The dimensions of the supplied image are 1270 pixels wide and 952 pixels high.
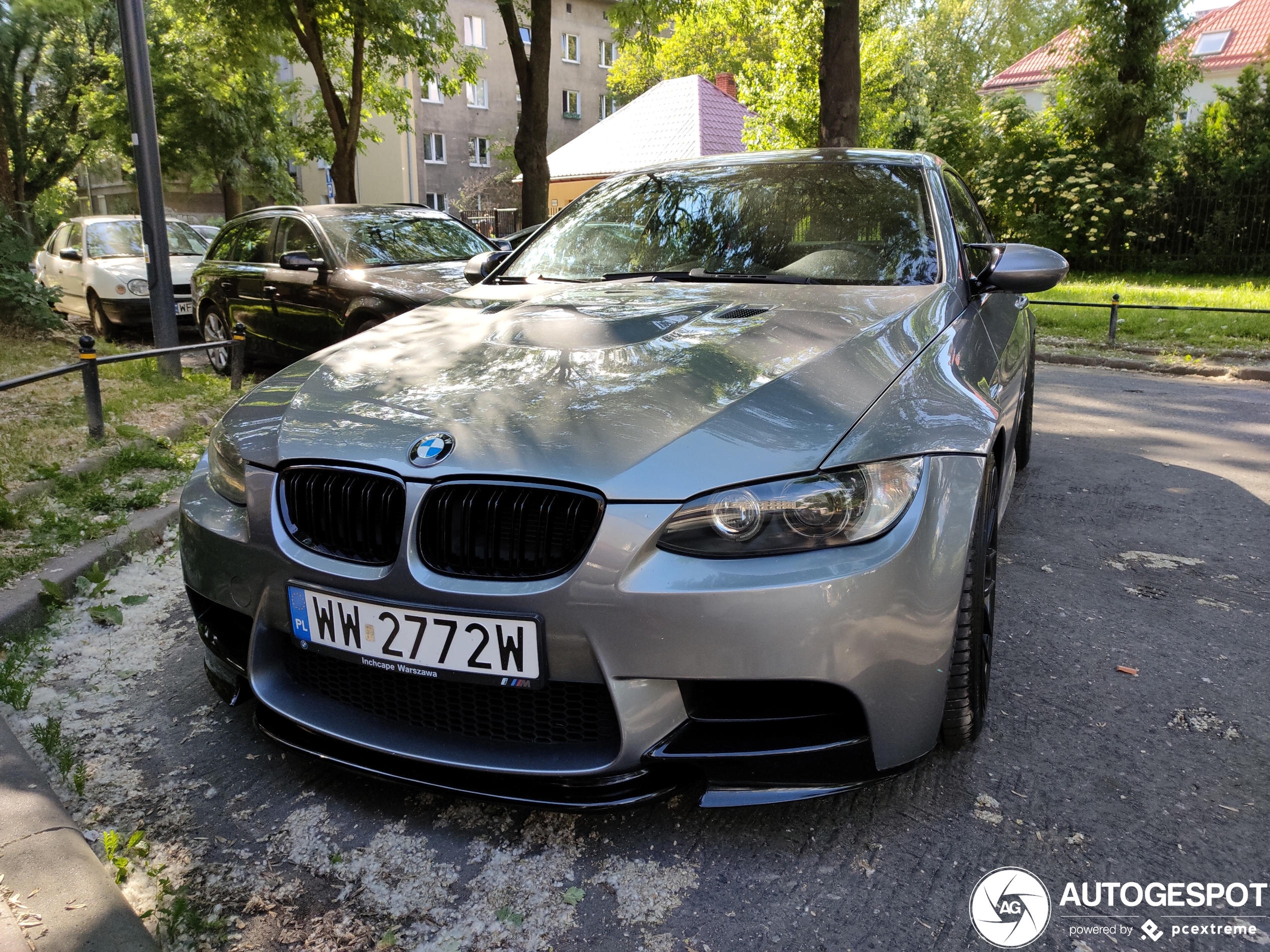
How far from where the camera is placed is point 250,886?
6.40 ft

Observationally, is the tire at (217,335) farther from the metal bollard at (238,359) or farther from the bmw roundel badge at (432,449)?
the bmw roundel badge at (432,449)

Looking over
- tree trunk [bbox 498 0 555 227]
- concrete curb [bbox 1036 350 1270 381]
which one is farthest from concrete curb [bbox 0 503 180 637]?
tree trunk [bbox 498 0 555 227]

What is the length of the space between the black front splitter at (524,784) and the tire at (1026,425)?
10.7 feet

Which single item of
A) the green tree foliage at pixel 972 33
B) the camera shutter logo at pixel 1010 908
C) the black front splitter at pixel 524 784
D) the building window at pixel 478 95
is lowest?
the camera shutter logo at pixel 1010 908

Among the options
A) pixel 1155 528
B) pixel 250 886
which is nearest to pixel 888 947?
pixel 250 886

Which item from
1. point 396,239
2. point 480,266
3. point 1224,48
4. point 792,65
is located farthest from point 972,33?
point 480,266

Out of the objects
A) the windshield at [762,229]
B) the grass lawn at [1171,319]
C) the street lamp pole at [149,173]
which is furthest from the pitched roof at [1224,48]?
the windshield at [762,229]

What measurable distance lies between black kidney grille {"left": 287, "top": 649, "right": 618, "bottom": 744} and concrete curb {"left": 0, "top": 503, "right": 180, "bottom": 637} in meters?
0.84

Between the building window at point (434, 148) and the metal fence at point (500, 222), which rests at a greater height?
the building window at point (434, 148)

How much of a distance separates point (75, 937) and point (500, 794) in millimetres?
788

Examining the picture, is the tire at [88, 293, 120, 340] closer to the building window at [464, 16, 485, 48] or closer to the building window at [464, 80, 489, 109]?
the building window at [464, 80, 489, 109]

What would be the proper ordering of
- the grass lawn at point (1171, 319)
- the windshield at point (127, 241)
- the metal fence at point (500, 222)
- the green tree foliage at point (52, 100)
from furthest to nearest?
the metal fence at point (500, 222) → the green tree foliage at point (52, 100) → the windshield at point (127, 241) → the grass lawn at point (1171, 319)

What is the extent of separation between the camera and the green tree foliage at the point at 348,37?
47.9 ft

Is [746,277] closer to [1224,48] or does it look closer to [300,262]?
[300,262]
